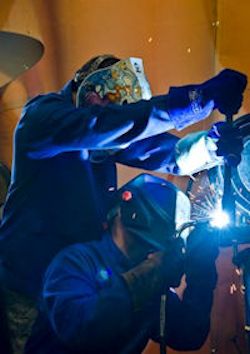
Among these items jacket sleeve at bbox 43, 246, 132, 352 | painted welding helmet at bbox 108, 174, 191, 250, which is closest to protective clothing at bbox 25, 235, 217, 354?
jacket sleeve at bbox 43, 246, 132, 352

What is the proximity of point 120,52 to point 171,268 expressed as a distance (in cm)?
110

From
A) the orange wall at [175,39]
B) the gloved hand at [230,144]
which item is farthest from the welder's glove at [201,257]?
the orange wall at [175,39]

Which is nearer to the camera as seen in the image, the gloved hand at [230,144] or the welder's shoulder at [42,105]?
the gloved hand at [230,144]

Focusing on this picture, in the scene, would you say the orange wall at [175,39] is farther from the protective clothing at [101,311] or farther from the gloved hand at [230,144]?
the gloved hand at [230,144]

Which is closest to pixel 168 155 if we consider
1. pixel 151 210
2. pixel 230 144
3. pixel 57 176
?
pixel 151 210

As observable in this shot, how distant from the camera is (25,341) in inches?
61.1

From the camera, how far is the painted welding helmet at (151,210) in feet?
5.03

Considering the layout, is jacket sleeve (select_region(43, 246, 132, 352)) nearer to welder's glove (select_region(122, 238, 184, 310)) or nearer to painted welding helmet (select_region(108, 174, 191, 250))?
welder's glove (select_region(122, 238, 184, 310))

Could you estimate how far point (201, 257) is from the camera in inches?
55.8

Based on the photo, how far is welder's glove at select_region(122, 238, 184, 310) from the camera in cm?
141

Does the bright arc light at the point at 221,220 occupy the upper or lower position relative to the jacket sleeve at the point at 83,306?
upper

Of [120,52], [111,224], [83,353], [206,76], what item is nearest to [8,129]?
[120,52]

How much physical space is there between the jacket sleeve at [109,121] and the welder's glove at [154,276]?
34cm

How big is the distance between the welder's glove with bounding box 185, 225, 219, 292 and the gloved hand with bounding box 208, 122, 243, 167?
0.65 ft
